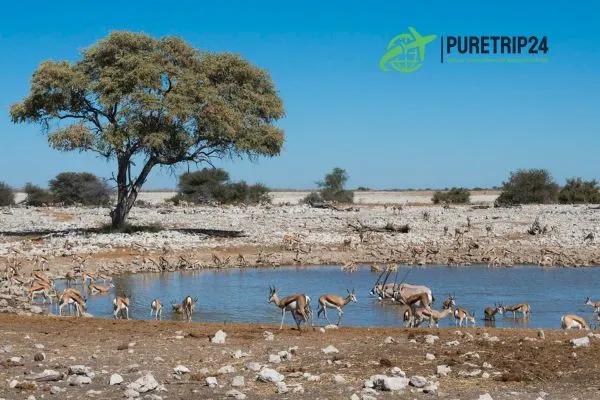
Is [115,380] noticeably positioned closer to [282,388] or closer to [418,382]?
[282,388]

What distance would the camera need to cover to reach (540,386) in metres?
9.77

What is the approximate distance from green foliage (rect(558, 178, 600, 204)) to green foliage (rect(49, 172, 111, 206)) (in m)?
33.1

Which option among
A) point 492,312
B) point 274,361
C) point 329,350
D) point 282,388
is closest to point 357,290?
point 492,312

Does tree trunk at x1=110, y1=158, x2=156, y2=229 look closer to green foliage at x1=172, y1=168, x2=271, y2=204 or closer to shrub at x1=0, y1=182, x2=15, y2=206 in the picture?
green foliage at x1=172, y1=168, x2=271, y2=204

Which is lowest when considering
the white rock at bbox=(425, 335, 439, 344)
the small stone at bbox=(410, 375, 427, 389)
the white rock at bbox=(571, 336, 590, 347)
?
the small stone at bbox=(410, 375, 427, 389)

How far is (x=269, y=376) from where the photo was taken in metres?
9.97

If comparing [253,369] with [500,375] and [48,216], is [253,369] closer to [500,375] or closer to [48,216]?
[500,375]

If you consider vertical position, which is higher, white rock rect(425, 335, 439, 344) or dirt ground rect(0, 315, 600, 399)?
white rock rect(425, 335, 439, 344)

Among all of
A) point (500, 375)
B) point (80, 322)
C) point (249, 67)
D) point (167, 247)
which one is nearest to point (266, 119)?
point (249, 67)

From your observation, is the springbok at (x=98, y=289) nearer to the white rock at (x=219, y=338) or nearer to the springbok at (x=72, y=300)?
the springbok at (x=72, y=300)

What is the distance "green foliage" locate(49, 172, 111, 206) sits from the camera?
6203cm

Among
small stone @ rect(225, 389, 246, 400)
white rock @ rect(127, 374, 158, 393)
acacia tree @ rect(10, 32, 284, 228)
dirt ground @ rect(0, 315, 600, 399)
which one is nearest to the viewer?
small stone @ rect(225, 389, 246, 400)

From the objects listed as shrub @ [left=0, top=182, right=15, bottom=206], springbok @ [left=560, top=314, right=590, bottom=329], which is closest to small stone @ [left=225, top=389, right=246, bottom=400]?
springbok @ [left=560, top=314, right=590, bottom=329]

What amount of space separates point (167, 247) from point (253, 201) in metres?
32.2
